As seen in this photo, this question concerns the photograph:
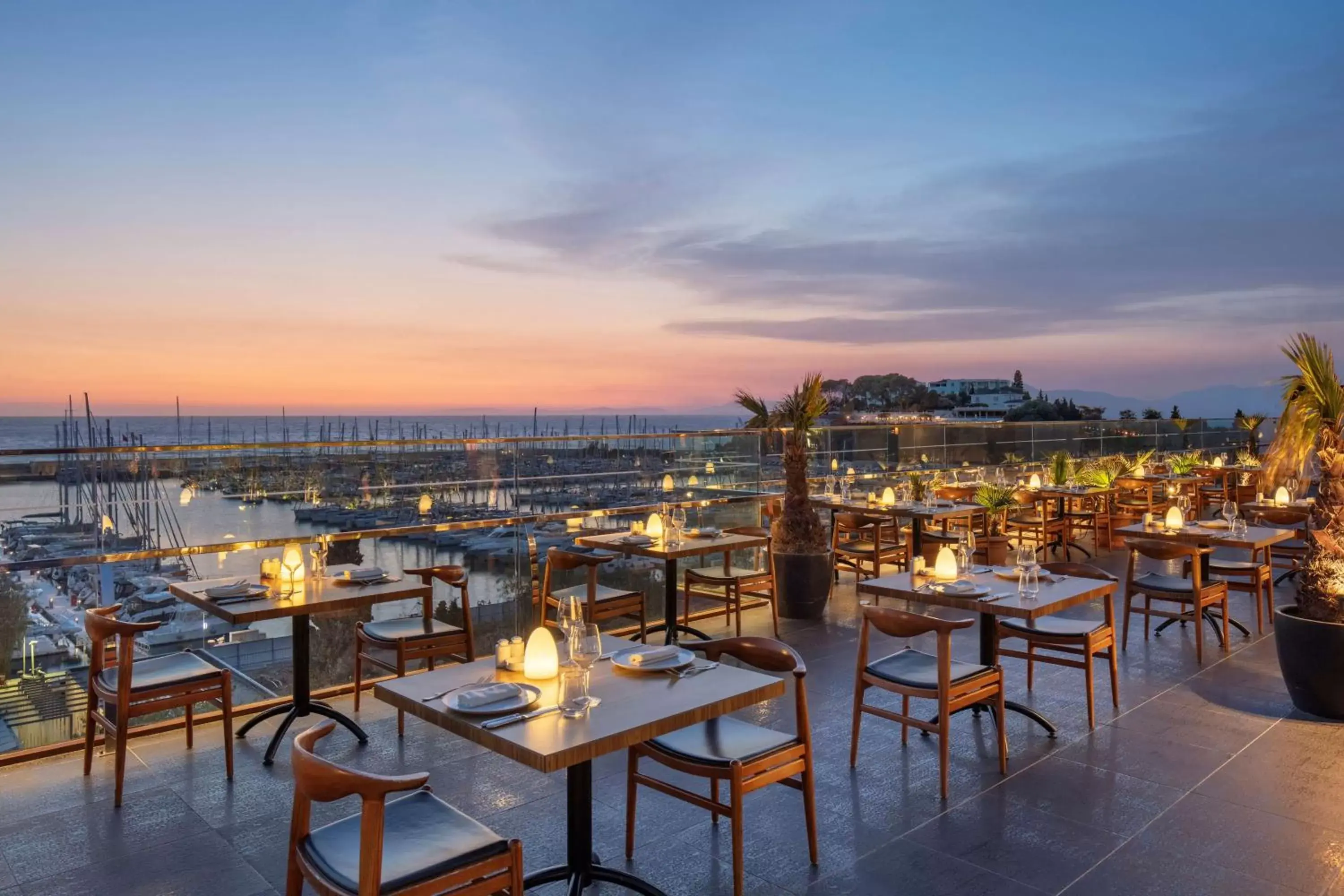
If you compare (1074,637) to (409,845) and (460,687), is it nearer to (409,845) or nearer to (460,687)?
(460,687)

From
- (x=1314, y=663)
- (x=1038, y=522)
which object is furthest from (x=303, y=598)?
(x=1038, y=522)

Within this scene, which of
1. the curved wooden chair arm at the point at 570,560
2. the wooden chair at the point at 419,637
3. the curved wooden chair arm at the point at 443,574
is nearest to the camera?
the wooden chair at the point at 419,637

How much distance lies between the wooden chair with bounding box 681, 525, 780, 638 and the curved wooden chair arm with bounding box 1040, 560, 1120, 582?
6.62ft

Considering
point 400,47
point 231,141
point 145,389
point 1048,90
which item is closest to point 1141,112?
point 1048,90

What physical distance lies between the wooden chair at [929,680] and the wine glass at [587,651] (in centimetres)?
152

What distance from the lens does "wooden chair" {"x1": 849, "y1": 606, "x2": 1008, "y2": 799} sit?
11.3ft

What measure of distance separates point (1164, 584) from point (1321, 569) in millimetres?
1397

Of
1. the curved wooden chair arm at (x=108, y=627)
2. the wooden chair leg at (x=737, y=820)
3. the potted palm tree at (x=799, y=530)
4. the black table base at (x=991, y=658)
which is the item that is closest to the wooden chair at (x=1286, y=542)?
the black table base at (x=991, y=658)

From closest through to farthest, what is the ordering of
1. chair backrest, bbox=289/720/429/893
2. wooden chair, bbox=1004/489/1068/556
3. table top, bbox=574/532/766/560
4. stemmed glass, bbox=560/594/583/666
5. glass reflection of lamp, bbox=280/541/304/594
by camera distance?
chair backrest, bbox=289/720/429/893 → stemmed glass, bbox=560/594/583/666 → glass reflection of lamp, bbox=280/541/304/594 → table top, bbox=574/532/766/560 → wooden chair, bbox=1004/489/1068/556

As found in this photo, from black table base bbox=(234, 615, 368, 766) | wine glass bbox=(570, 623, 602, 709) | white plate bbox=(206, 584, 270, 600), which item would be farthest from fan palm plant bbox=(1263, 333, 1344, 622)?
white plate bbox=(206, 584, 270, 600)

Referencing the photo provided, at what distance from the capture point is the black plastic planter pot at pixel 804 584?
22.2 feet

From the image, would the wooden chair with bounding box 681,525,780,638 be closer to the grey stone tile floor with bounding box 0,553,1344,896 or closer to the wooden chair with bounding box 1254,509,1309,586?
the grey stone tile floor with bounding box 0,553,1344,896

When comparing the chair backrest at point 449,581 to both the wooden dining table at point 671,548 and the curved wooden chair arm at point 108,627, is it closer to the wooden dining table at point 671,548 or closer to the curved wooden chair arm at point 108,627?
the wooden dining table at point 671,548

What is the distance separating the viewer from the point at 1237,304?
17.5m
